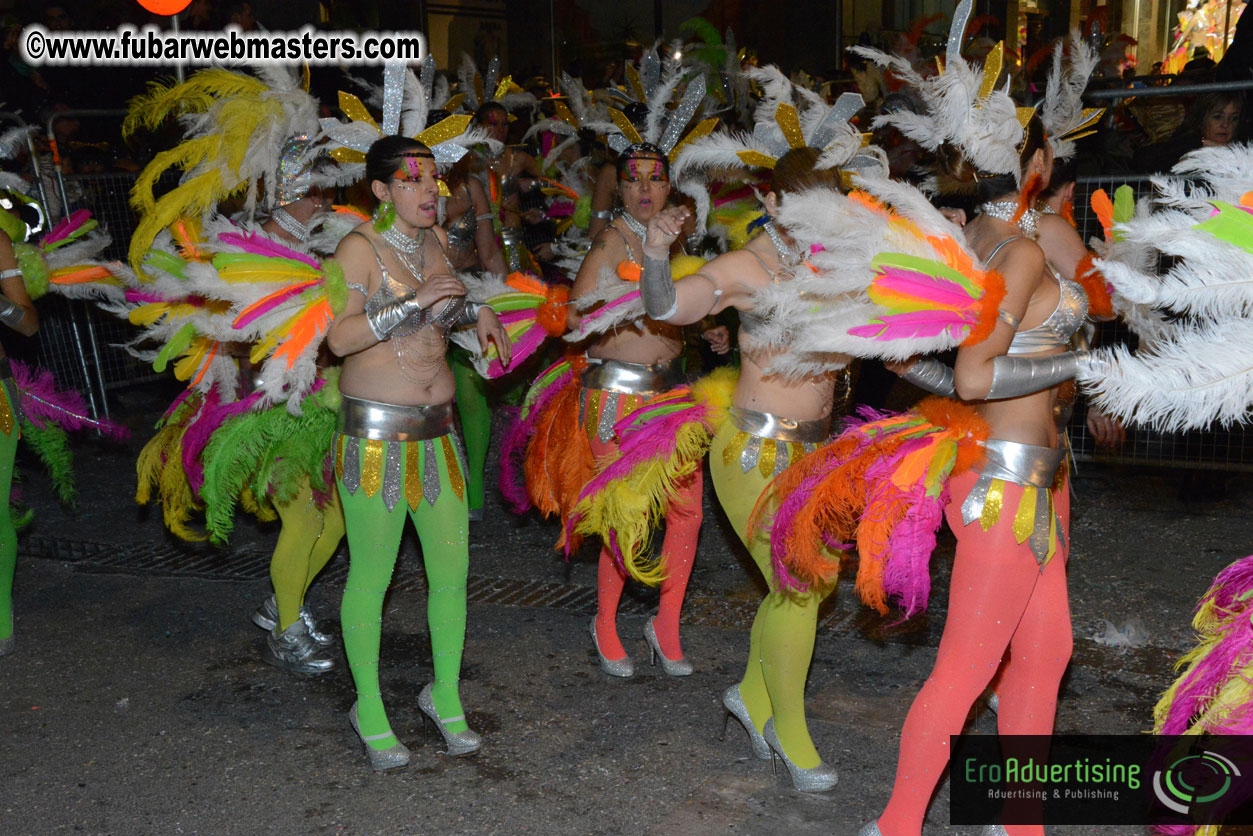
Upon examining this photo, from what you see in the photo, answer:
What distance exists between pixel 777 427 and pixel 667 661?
1.34m

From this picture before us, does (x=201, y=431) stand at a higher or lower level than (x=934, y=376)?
lower

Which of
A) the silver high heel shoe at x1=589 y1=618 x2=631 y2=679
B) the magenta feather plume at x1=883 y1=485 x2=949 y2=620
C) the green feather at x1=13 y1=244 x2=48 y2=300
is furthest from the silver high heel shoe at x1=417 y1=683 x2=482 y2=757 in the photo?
the green feather at x1=13 y1=244 x2=48 y2=300

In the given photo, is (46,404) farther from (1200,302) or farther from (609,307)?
(1200,302)

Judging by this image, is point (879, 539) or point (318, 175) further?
point (318, 175)

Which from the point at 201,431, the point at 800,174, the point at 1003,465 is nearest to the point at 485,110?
the point at 201,431

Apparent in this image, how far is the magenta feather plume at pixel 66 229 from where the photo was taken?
503 centimetres

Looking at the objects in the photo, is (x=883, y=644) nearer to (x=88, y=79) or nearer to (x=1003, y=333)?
(x=1003, y=333)

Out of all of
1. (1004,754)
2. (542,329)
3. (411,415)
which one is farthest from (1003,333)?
(542,329)

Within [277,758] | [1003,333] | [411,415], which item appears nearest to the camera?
[1003,333]

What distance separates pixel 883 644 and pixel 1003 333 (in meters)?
2.14

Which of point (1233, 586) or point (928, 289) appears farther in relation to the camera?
point (928, 289)

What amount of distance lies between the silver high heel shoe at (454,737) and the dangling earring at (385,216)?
1519 millimetres

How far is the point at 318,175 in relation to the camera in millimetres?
4156

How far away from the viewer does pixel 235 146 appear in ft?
13.6
